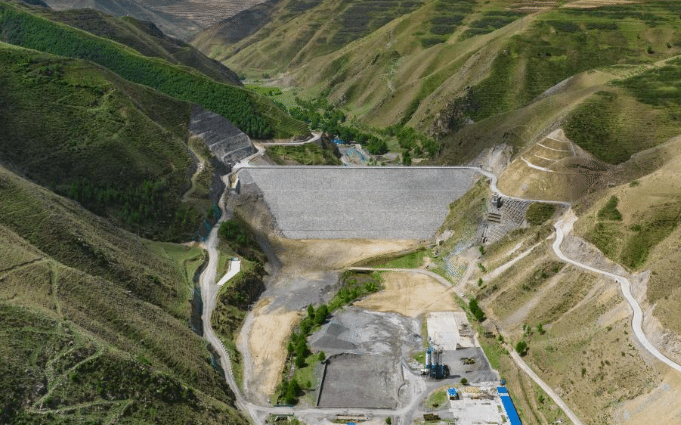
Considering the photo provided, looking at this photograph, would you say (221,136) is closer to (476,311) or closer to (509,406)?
(476,311)

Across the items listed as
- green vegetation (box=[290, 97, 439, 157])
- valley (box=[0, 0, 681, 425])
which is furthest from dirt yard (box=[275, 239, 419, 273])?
green vegetation (box=[290, 97, 439, 157])

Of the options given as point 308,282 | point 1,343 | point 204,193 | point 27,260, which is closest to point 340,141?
point 204,193

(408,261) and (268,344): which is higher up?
(268,344)

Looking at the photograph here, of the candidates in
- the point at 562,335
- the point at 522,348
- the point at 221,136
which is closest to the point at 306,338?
the point at 522,348

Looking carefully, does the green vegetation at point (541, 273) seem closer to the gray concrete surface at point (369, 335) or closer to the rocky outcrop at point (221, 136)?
the gray concrete surface at point (369, 335)

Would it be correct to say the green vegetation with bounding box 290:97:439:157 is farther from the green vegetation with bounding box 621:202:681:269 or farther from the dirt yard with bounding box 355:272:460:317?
the green vegetation with bounding box 621:202:681:269
